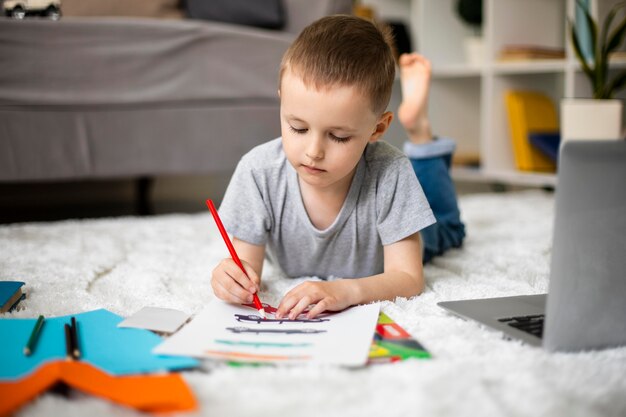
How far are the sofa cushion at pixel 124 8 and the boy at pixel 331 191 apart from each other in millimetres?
1184

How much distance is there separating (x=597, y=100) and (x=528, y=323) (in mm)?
1291

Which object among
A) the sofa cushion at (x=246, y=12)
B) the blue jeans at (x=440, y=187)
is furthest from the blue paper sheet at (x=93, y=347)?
the sofa cushion at (x=246, y=12)

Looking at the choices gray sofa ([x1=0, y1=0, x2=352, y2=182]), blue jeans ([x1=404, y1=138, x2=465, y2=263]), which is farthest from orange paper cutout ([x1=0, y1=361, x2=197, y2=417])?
gray sofa ([x1=0, y1=0, x2=352, y2=182])

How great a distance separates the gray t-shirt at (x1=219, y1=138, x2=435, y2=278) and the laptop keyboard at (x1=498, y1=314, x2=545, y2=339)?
0.67 ft

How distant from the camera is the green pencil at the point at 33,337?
65cm

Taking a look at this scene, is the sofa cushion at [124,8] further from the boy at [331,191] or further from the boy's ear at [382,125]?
the boy's ear at [382,125]

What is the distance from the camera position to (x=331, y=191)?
96 cm

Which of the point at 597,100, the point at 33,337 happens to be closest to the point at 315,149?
the point at 33,337

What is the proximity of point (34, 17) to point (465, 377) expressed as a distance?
57.9 inches

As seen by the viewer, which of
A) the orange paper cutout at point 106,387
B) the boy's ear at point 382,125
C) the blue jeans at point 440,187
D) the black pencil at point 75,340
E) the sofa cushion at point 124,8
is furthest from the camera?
the sofa cushion at point 124,8

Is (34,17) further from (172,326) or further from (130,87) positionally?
(172,326)

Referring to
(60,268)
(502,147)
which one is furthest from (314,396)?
(502,147)

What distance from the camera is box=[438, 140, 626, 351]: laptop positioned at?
1.97 feet

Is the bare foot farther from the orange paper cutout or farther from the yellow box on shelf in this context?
the yellow box on shelf
